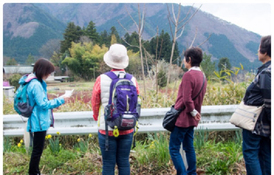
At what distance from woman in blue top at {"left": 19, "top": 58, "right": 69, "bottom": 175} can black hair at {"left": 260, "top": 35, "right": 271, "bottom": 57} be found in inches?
81.7

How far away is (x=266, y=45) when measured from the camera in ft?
6.27

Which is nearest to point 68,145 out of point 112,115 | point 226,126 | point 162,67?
point 112,115

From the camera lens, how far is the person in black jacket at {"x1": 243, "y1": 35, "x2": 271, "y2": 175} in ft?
6.13

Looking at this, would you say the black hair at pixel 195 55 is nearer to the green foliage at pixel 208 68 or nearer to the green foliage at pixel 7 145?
the green foliage at pixel 208 68

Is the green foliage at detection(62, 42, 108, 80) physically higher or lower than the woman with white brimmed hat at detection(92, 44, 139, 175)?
higher

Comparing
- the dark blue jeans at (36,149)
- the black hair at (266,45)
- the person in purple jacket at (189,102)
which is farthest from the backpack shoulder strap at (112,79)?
the black hair at (266,45)

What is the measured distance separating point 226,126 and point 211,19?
52.7m

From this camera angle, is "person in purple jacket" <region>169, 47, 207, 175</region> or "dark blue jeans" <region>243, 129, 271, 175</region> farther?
"person in purple jacket" <region>169, 47, 207, 175</region>

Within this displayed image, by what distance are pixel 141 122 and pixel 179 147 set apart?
3.07 feet

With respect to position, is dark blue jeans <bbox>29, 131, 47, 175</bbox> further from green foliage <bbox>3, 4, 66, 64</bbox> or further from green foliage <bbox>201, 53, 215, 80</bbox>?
green foliage <bbox>3, 4, 66, 64</bbox>

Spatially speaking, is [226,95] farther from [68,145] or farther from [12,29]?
[12,29]

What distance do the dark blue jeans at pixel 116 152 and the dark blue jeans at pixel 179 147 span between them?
543 mm

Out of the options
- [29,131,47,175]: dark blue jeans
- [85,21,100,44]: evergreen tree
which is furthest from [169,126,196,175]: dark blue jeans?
[85,21,100,44]: evergreen tree

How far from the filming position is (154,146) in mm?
3143
